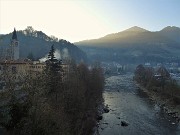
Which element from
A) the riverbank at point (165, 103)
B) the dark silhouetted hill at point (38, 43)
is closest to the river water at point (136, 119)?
the riverbank at point (165, 103)

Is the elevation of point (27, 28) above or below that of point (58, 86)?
above

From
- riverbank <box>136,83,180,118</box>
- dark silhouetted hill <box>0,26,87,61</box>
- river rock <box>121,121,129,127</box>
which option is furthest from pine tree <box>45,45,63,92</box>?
dark silhouetted hill <box>0,26,87,61</box>

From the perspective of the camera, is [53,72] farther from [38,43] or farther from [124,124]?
[38,43]

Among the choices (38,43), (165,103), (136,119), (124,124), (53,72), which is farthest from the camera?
(38,43)

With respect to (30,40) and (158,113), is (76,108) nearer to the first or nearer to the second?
(158,113)

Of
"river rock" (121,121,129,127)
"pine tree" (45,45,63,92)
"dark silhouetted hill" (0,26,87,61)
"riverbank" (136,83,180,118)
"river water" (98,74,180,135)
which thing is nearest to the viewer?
"pine tree" (45,45,63,92)

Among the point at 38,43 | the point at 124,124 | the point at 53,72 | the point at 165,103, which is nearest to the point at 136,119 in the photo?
the point at 124,124

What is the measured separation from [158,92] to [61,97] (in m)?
47.4

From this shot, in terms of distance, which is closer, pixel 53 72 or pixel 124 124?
pixel 53 72

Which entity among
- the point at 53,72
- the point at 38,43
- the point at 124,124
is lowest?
the point at 124,124

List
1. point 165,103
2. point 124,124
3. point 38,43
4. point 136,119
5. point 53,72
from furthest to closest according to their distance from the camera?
point 38,43, point 165,103, point 136,119, point 124,124, point 53,72

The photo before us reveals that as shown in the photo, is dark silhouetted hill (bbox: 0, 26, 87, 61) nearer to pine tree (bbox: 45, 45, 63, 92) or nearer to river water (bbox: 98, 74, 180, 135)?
river water (bbox: 98, 74, 180, 135)

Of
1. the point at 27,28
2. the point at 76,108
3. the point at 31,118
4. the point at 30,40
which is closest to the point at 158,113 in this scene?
the point at 76,108

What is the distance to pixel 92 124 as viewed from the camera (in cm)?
4272
